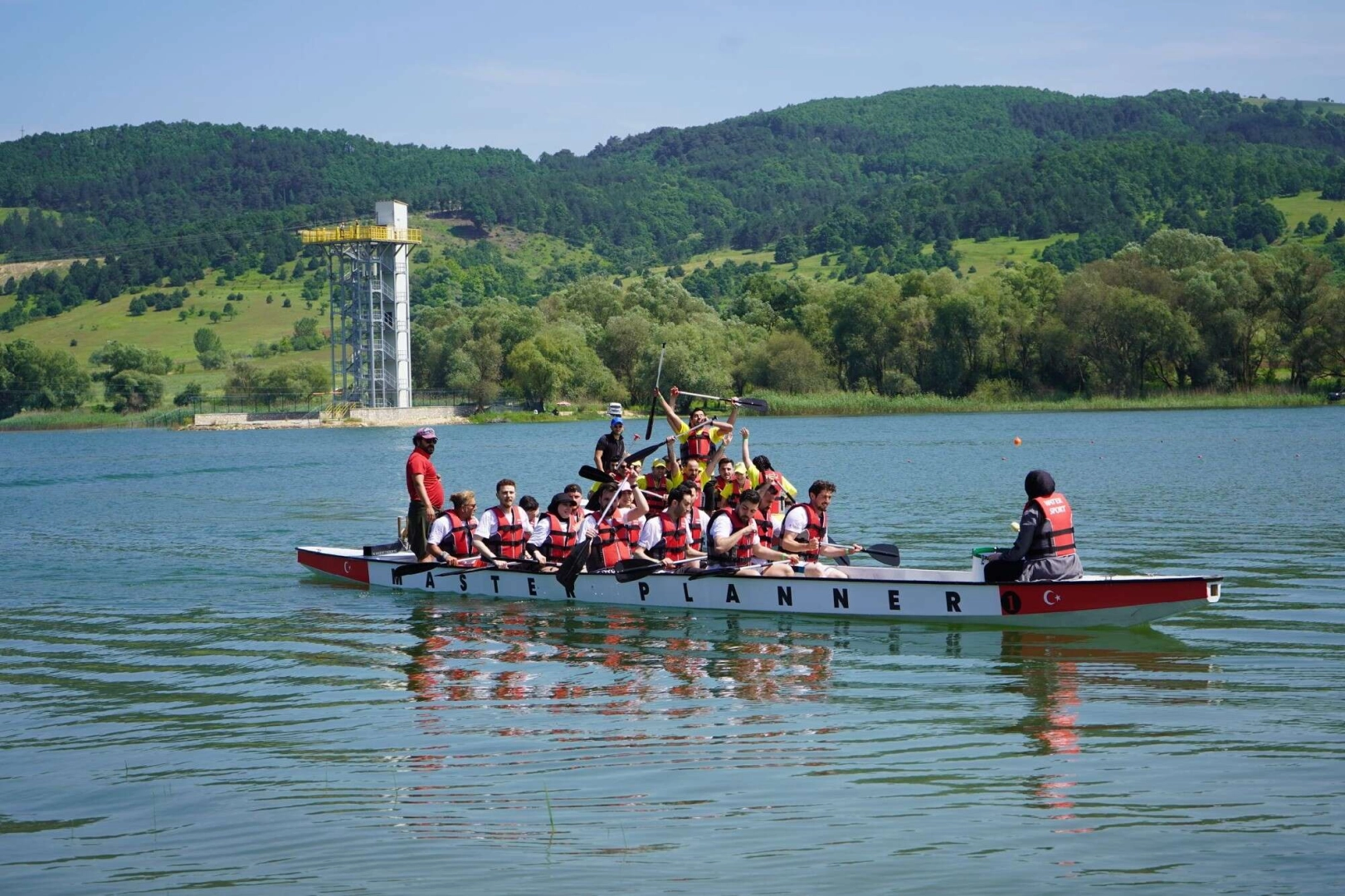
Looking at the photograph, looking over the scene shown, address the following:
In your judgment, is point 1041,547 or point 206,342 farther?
point 206,342

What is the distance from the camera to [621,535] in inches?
731

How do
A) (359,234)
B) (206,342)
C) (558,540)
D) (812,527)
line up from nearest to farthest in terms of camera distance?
(812,527), (558,540), (359,234), (206,342)

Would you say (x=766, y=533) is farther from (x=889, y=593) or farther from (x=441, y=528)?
(x=441, y=528)

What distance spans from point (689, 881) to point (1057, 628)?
341 inches

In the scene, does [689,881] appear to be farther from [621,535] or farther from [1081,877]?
[621,535]

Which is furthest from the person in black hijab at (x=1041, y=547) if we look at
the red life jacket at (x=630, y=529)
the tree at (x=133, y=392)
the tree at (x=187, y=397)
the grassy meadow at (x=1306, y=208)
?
the grassy meadow at (x=1306, y=208)

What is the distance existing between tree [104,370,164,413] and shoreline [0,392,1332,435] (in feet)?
3.91

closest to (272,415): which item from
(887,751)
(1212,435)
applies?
(1212,435)

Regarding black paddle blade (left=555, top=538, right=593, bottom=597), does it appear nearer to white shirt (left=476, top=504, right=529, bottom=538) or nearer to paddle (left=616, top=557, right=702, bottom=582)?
paddle (left=616, top=557, right=702, bottom=582)

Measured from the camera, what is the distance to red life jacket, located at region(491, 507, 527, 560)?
19234mm

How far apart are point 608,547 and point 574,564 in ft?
1.81

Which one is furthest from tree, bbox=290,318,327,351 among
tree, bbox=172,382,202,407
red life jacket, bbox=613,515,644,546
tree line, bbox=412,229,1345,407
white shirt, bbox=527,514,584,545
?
red life jacket, bbox=613,515,644,546

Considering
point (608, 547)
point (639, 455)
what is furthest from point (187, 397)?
point (608, 547)

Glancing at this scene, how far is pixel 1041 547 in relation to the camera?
15039 millimetres
